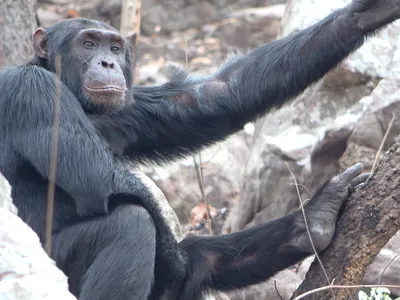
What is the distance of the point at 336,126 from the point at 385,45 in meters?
1.60

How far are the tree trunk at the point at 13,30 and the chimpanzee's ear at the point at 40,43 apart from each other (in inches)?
91.4

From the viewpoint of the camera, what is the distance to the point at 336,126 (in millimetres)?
8375

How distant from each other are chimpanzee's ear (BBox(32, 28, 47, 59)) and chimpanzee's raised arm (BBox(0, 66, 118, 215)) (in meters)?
0.61

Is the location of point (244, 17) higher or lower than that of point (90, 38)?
lower

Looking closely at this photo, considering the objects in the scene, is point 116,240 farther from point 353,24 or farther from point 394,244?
point 394,244

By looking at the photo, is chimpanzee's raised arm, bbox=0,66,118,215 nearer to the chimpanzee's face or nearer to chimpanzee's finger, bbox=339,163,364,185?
the chimpanzee's face

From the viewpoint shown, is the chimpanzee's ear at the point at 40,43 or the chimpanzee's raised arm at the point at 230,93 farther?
the chimpanzee's ear at the point at 40,43

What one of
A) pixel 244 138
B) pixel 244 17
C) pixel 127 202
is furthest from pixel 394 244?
pixel 244 17

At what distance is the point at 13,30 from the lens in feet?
28.7

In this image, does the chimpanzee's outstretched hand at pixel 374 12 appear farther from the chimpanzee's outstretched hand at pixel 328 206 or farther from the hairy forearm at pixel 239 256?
the hairy forearm at pixel 239 256

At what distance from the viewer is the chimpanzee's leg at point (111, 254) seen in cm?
529

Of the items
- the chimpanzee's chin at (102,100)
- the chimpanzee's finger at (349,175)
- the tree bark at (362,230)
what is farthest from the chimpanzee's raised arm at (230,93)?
the tree bark at (362,230)

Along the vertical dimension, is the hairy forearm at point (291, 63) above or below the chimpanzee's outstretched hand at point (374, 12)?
below

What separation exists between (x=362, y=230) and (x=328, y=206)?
332mm
